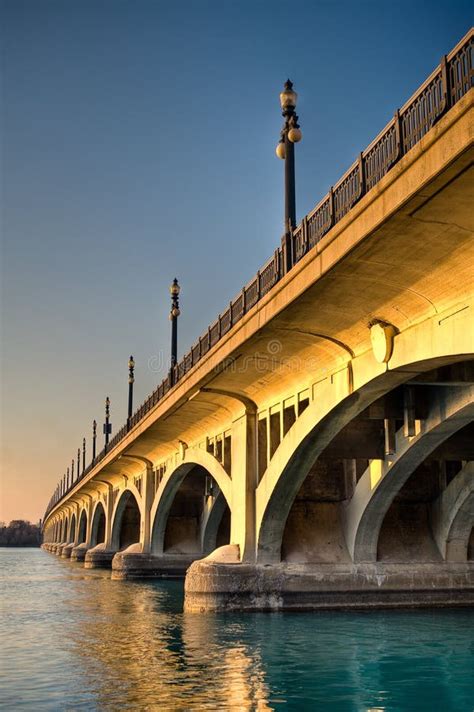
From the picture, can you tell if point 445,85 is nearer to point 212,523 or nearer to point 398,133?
point 398,133

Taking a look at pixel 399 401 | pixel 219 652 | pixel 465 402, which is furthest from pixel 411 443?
pixel 219 652

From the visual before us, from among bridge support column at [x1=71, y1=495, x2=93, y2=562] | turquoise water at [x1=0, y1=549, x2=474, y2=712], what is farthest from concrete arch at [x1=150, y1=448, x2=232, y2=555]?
bridge support column at [x1=71, y1=495, x2=93, y2=562]

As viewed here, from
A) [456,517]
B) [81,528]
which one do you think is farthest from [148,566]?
[81,528]

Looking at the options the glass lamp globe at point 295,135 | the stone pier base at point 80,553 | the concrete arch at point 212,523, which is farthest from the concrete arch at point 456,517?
the stone pier base at point 80,553

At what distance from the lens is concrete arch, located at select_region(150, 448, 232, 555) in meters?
28.6

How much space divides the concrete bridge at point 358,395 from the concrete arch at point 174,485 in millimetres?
203

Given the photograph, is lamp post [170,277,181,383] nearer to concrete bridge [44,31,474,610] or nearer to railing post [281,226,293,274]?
concrete bridge [44,31,474,610]

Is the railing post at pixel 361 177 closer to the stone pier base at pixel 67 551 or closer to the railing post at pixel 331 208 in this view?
the railing post at pixel 331 208

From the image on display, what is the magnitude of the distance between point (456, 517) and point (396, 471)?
309cm

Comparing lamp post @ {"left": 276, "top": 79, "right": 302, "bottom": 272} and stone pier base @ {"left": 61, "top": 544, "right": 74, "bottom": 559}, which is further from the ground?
lamp post @ {"left": 276, "top": 79, "right": 302, "bottom": 272}

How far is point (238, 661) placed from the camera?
52.3ft

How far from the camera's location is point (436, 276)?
1338 cm

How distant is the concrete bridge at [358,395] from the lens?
1160cm

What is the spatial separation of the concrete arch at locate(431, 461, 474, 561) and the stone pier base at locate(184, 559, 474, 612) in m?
0.45
